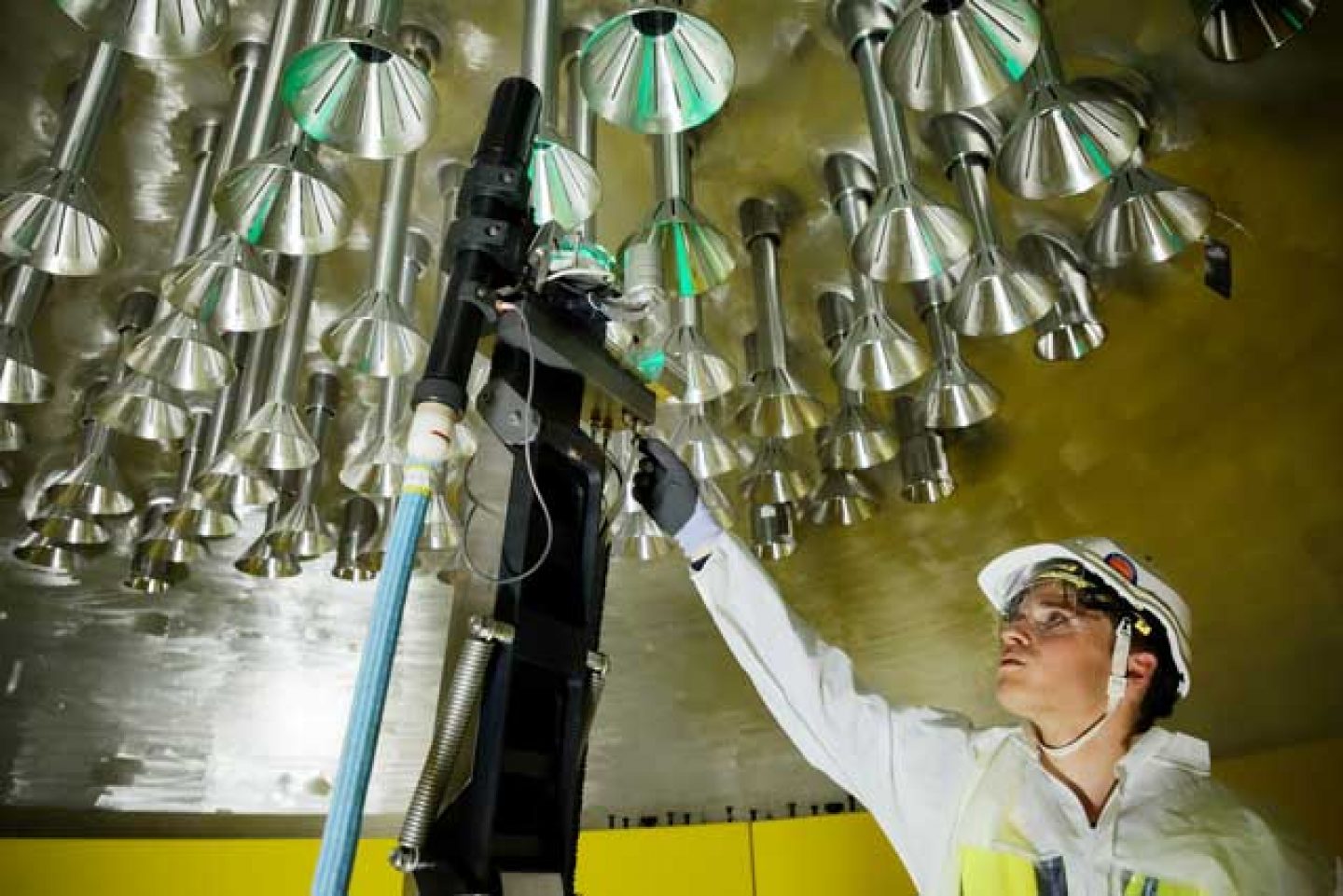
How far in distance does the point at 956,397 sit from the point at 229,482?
85.0 inches

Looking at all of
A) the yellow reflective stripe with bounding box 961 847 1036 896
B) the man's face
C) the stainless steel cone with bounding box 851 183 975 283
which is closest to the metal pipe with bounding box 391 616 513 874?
the yellow reflective stripe with bounding box 961 847 1036 896

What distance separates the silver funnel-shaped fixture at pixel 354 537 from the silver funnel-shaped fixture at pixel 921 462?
7.18 ft

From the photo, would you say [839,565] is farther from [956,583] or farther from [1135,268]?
[1135,268]

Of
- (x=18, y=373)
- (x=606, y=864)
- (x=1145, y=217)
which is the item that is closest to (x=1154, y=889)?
(x=1145, y=217)

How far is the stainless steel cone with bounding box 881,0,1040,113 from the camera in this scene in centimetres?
166

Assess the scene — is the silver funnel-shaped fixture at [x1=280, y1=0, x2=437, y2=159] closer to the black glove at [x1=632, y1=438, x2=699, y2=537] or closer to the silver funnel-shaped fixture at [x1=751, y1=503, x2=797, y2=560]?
the black glove at [x1=632, y1=438, x2=699, y2=537]

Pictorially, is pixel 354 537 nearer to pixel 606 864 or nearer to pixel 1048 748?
pixel 606 864

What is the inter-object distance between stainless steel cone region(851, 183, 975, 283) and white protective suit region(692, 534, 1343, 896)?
2.56ft

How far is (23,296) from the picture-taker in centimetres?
265

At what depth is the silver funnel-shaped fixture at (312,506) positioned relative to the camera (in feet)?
11.3

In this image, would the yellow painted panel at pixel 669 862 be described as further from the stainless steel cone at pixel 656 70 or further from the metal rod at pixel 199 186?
the stainless steel cone at pixel 656 70

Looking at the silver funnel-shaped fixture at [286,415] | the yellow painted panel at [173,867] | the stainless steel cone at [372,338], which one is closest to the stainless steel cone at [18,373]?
the silver funnel-shaped fixture at [286,415]

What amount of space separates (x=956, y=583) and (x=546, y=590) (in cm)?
334

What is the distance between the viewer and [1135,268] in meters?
2.93
